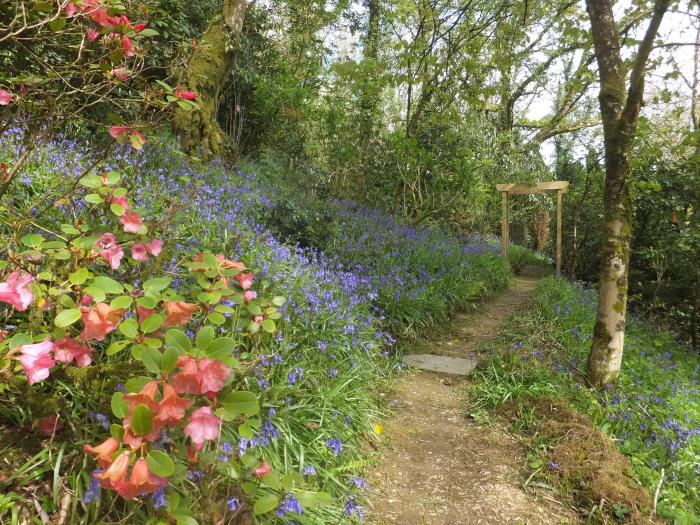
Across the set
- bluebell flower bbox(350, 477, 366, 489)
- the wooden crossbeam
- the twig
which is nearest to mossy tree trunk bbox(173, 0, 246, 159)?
bluebell flower bbox(350, 477, 366, 489)

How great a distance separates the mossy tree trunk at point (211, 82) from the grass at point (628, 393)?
455cm

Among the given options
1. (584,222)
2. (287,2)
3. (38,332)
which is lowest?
(38,332)

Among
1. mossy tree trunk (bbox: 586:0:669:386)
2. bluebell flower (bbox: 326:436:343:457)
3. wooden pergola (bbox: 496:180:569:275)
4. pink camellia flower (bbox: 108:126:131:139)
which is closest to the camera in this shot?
pink camellia flower (bbox: 108:126:131:139)

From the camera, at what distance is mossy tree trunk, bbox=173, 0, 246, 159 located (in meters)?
5.96

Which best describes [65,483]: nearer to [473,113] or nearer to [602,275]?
[602,275]

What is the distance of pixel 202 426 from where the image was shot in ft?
3.44

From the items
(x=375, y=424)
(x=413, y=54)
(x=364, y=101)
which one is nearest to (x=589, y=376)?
(x=375, y=424)

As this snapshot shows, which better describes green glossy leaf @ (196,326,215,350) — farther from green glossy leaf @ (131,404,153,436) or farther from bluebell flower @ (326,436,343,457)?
bluebell flower @ (326,436,343,457)

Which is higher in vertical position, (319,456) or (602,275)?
(602,275)

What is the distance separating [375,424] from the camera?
9.66 feet

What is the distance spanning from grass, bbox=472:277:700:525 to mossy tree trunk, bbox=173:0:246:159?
4.55 meters

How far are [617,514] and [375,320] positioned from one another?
7.79 feet

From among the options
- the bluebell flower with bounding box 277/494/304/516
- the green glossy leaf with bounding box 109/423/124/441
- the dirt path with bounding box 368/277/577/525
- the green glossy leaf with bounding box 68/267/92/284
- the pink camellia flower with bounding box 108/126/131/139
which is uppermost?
the pink camellia flower with bounding box 108/126/131/139

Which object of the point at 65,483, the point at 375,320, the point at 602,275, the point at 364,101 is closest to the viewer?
the point at 65,483
